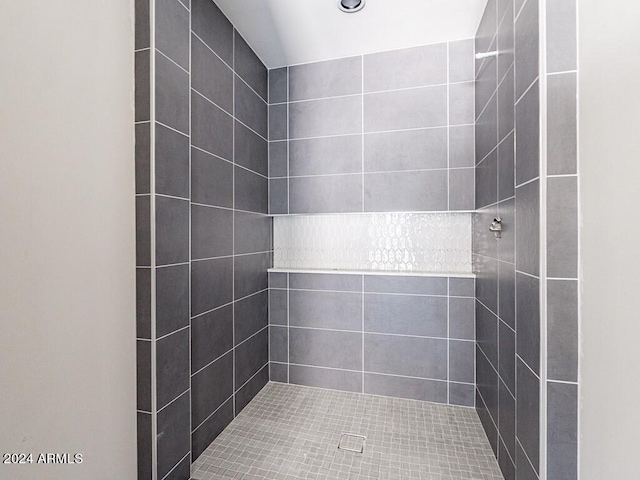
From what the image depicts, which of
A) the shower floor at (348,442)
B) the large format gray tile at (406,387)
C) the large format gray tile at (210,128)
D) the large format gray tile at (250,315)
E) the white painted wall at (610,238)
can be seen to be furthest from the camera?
the large format gray tile at (406,387)

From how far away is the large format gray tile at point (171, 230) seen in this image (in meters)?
1.07

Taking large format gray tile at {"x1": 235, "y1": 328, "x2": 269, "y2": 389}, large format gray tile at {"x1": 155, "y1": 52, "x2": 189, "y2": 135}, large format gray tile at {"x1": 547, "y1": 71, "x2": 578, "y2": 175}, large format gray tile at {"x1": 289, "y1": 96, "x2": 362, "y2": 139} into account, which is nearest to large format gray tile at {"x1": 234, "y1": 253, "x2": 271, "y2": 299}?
large format gray tile at {"x1": 235, "y1": 328, "x2": 269, "y2": 389}

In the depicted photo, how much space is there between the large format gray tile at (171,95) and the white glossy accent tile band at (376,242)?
108cm

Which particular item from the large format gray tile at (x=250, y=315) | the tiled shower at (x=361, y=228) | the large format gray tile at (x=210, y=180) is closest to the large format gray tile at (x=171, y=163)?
the tiled shower at (x=361, y=228)

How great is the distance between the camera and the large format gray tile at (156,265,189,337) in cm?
106

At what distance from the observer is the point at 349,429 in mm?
1521

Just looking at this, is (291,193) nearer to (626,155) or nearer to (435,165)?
(435,165)

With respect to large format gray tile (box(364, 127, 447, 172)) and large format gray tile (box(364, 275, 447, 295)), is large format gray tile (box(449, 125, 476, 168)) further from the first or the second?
large format gray tile (box(364, 275, 447, 295))

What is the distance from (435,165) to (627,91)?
118 cm

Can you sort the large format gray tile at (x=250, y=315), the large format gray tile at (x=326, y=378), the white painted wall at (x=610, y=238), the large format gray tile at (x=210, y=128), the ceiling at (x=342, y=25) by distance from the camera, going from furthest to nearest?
the large format gray tile at (x=326, y=378)
the large format gray tile at (x=250, y=315)
the ceiling at (x=342, y=25)
the large format gray tile at (x=210, y=128)
the white painted wall at (x=610, y=238)

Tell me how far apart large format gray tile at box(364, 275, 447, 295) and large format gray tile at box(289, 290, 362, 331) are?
115mm

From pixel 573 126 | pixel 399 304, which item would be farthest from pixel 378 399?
pixel 573 126

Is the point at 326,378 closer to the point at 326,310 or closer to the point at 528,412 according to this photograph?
the point at 326,310

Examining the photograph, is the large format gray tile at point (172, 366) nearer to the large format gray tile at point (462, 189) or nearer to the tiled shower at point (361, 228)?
the tiled shower at point (361, 228)
